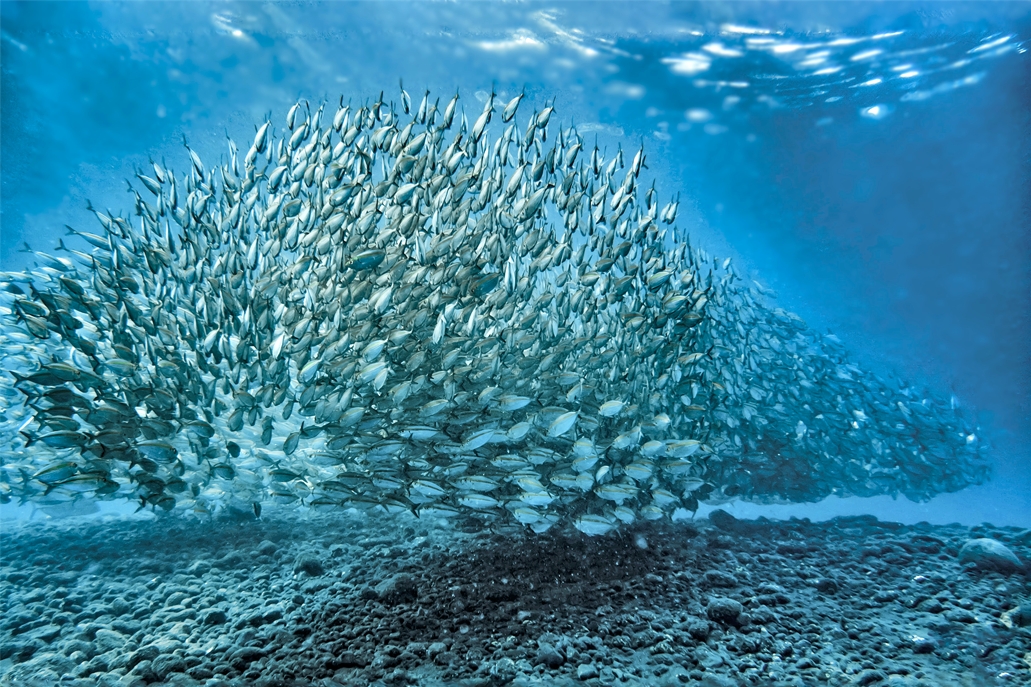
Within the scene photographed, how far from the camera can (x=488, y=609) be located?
7.97 ft

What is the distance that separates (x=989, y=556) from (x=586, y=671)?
3.23m

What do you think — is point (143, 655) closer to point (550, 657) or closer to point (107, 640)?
point (107, 640)

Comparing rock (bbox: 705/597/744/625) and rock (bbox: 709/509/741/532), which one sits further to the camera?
rock (bbox: 709/509/741/532)

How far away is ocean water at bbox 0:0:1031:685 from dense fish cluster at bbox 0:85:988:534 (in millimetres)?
132

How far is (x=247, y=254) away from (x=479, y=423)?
6.34ft

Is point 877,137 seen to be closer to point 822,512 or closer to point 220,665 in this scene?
point 822,512

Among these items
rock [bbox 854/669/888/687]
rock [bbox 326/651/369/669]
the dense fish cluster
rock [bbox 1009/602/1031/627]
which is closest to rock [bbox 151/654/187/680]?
rock [bbox 326/651/369/669]

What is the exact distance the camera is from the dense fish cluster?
2791mm

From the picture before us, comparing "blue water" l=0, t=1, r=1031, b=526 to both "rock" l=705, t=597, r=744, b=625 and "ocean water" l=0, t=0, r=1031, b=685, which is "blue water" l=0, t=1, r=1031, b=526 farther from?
"rock" l=705, t=597, r=744, b=625

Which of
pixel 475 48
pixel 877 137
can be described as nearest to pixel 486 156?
pixel 475 48

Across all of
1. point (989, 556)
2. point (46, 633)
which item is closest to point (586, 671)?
point (46, 633)

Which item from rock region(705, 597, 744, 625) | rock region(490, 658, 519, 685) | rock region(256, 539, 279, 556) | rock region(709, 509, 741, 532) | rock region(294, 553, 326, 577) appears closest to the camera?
rock region(490, 658, 519, 685)

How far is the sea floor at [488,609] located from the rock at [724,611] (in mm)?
12

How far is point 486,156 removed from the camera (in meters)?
3.29
